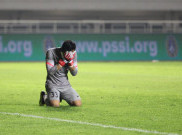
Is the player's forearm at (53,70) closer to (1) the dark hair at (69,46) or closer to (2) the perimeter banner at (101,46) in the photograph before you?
(1) the dark hair at (69,46)

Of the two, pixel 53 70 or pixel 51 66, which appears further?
pixel 51 66

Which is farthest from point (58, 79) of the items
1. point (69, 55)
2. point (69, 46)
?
point (69, 46)

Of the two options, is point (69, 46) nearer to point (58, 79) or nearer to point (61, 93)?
point (58, 79)

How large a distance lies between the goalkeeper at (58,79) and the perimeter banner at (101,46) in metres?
30.3

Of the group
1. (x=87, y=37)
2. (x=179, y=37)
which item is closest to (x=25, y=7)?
(x=87, y=37)

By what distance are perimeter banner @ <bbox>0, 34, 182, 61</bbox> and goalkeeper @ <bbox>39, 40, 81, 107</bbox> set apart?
99.3ft

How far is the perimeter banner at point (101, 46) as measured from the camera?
1682 inches

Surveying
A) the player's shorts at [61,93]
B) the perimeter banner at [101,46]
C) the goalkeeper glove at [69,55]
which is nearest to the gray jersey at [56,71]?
the player's shorts at [61,93]

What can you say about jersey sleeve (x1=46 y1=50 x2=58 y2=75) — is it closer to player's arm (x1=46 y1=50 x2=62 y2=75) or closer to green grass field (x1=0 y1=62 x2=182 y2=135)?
player's arm (x1=46 y1=50 x2=62 y2=75)

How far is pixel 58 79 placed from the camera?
1231 centimetres

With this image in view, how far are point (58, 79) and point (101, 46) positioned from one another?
1237 inches

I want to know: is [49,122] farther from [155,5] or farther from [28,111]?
[155,5]

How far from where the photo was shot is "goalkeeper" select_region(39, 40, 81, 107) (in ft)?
39.1

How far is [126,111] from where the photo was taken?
11.5 metres
